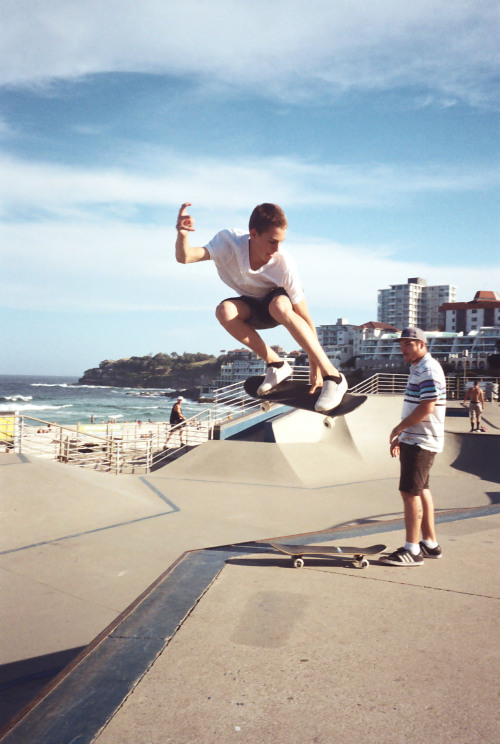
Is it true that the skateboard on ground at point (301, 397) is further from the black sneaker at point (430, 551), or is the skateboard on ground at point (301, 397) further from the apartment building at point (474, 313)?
the apartment building at point (474, 313)

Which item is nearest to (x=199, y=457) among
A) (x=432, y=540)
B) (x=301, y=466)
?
(x=301, y=466)

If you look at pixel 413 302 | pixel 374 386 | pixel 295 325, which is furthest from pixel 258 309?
pixel 413 302

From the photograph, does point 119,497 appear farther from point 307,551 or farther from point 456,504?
point 307,551

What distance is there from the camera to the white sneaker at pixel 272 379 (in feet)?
14.9

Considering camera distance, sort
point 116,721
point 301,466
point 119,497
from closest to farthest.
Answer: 1. point 116,721
2. point 119,497
3. point 301,466

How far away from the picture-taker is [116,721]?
1.95m

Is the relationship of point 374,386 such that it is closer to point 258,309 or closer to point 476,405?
point 476,405

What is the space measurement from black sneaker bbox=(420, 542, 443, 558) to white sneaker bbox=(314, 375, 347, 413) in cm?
129

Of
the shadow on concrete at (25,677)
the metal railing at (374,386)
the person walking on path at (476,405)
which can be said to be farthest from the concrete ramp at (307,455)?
the shadow on concrete at (25,677)

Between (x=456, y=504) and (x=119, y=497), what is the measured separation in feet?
23.5

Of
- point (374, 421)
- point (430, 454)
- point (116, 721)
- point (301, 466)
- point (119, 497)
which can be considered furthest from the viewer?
point (374, 421)

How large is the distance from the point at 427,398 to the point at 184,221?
2219 mm

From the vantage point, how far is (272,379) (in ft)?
14.9

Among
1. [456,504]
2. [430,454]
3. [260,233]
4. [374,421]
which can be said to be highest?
[260,233]
